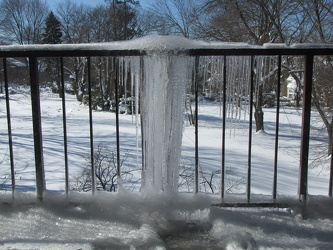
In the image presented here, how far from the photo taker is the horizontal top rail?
182 cm

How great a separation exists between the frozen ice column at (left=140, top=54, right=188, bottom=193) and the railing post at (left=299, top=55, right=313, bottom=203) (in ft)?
2.56

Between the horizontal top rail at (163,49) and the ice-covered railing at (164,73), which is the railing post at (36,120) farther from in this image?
the horizontal top rail at (163,49)

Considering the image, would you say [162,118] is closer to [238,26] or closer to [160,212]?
[160,212]

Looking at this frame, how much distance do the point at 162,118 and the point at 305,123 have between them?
0.92 meters

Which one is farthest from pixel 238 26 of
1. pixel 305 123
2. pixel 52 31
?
pixel 52 31

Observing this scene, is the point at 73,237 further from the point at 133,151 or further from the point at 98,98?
the point at 98,98

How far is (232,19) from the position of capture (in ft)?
39.5

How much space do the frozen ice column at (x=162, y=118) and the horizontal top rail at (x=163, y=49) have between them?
63 mm

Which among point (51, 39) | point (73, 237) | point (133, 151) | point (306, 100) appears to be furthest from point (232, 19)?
point (51, 39)

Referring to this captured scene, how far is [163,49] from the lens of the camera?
181 cm

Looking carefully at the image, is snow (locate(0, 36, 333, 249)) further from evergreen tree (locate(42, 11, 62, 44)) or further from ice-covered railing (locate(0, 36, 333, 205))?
evergreen tree (locate(42, 11, 62, 44))

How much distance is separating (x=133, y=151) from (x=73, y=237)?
4477 millimetres

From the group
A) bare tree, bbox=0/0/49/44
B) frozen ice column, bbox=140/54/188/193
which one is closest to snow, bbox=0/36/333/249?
frozen ice column, bbox=140/54/188/193

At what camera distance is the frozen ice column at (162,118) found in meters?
1.89
